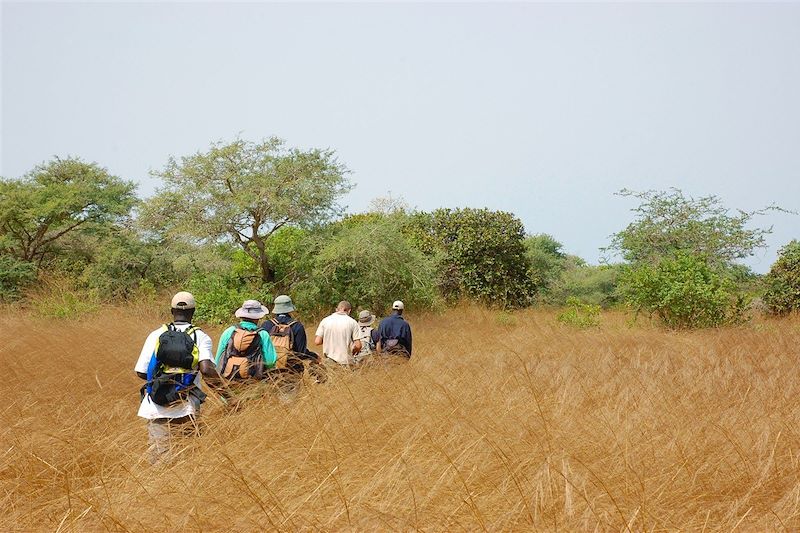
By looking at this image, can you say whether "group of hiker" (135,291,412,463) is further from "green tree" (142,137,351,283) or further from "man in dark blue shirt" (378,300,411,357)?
"green tree" (142,137,351,283)

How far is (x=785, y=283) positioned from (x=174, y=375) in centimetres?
2102

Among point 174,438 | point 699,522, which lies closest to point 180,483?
point 174,438

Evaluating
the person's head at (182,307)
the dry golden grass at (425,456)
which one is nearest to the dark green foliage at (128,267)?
the dry golden grass at (425,456)

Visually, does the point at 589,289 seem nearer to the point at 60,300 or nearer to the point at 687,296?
the point at 687,296

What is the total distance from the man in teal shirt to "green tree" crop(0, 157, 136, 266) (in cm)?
2164

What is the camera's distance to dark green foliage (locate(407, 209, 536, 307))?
25.3 metres

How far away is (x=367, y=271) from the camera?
62.7ft

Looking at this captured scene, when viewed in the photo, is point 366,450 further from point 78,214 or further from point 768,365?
point 78,214

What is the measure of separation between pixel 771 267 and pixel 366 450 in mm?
21348

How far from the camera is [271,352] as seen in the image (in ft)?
20.8

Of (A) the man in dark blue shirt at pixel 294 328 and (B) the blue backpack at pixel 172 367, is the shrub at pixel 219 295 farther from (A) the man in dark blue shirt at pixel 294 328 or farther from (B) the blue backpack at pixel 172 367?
(B) the blue backpack at pixel 172 367

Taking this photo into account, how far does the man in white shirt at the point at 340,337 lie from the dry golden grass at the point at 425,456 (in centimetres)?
107

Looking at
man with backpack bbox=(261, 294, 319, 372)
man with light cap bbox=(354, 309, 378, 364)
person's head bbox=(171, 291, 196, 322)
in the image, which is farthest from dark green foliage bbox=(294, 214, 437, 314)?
person's head bbox=(171, 291, 196, 322)

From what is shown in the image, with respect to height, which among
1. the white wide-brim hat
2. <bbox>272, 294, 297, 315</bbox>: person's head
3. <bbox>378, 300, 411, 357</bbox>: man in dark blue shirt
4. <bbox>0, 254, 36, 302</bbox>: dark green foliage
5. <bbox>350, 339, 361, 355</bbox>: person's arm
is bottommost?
<bbox>0, 254, 36, 302</bbox>: dark green foliage
